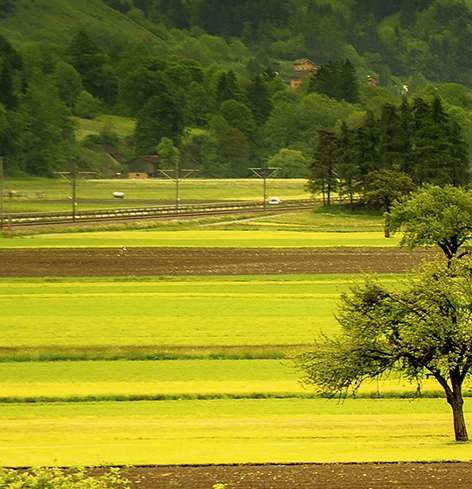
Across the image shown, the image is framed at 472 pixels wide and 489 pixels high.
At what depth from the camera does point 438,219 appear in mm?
70188

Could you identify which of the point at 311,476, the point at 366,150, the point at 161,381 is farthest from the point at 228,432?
the point at 366,150

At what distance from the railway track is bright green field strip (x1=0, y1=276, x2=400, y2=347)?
3637 cm

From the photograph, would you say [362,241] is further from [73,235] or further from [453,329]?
[453,329]

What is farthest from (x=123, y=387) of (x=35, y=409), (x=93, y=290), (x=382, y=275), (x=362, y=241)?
(x=362, y=241)

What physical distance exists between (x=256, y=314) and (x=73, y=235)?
138ft

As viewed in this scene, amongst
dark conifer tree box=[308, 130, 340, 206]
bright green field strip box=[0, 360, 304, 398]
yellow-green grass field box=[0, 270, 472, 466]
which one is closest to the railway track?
dark conifer tree box=[308, 130, 340, 206]

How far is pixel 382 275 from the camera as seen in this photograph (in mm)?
73312

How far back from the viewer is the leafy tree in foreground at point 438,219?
221ft

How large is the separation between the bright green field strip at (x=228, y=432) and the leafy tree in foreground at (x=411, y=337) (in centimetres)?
165

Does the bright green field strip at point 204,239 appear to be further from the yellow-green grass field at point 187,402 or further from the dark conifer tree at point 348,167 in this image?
the dark conifer tree at point 348,167

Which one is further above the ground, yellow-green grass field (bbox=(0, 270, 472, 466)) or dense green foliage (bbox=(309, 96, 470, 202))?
dense green foliage (bbox=(309, 96, 470, 202))

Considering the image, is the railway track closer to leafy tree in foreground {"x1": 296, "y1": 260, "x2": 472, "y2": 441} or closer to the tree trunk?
leafy tree in foreground {"x1": 296, "y1": 260, "x2": 472, "y2": 441}

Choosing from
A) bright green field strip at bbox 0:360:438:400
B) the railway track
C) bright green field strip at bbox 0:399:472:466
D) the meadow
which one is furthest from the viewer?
the railway track

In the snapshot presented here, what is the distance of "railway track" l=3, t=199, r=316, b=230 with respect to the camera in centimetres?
11371
